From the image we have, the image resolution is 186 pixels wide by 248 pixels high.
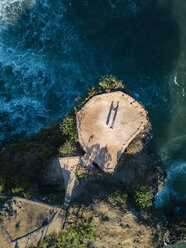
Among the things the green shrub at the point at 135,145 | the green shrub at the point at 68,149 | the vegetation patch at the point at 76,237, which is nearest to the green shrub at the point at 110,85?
the green shrub at the point at 135,145

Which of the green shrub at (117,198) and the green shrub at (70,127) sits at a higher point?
the green shrub at (70,127)

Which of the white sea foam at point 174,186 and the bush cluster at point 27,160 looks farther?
the white sea foam at point 174,186

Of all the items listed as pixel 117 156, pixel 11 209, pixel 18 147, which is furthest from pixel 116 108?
pixel 11 209

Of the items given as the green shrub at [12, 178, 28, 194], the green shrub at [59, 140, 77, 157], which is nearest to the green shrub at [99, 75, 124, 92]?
the green shrub at [59, 140, 77, 157]

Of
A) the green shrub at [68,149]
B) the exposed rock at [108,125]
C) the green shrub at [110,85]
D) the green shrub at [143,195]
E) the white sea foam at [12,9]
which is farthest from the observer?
the white sea foam at [12,9]

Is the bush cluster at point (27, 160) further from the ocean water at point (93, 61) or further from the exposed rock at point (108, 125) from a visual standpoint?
the exposed rock at point (108, 125)

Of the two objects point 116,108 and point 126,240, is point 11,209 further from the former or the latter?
point 116,108

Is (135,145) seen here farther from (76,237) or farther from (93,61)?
(93,61)
